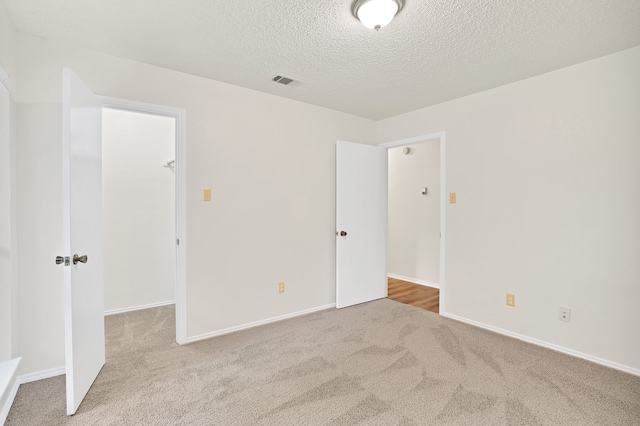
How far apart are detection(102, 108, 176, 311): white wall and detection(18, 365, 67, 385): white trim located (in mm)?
1390

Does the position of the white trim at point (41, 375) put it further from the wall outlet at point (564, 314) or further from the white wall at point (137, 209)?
the wall outlet at point (564, 314)

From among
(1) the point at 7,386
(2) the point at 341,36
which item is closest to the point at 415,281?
(2) the point at 341,36

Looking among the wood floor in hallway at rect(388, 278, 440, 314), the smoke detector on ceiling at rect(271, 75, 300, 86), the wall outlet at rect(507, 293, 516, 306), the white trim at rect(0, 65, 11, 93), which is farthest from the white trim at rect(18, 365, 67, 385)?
the wall outlet at rect(507, 293, 516, 306)

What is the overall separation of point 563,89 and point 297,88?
7.85 ft

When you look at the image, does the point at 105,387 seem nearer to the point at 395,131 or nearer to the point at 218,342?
the point at 218,342

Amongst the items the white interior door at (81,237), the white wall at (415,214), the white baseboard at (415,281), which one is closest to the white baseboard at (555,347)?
the white baseboard at (415,281)

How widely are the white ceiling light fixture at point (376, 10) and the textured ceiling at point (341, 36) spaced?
0.21 ft

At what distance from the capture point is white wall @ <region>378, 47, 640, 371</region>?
234 cm

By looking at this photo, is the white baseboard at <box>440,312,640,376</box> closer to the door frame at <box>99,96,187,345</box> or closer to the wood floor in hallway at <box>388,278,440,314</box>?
the wood floor in hallway at <box>388,278,440,314</box>

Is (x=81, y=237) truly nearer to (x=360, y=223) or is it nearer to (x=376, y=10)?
(x=376, y=10)

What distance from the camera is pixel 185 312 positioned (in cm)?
278

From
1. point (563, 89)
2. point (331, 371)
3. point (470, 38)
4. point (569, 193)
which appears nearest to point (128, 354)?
point (331, 371)

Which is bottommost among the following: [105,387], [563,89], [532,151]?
[105,387]

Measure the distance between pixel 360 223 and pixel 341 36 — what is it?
2.30 meters
